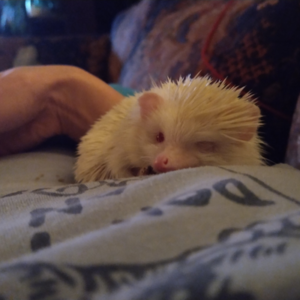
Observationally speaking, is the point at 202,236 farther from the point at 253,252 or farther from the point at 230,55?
the point at 230,55

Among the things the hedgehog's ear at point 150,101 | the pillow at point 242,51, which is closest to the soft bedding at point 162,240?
the hedgehog's ear at point 150,101

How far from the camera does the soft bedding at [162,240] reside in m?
0.32

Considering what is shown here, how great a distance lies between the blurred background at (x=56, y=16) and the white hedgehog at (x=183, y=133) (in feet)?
8.18

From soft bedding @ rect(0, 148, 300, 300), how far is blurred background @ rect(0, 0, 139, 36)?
2.81 metres

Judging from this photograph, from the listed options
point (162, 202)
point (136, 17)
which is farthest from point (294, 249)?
point (136, 17)

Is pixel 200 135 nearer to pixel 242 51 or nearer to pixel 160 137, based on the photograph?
pixel 160 137

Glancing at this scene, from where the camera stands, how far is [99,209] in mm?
448

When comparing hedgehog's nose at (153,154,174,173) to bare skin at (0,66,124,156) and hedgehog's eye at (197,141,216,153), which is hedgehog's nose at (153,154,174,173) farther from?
bare skin at (0,66,124,156)

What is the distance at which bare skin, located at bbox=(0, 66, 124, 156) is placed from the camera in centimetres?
88

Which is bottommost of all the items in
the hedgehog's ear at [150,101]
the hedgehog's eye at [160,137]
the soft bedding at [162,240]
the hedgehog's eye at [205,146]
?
the soft bedding at [162,240]

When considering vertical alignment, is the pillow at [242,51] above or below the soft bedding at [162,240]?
above

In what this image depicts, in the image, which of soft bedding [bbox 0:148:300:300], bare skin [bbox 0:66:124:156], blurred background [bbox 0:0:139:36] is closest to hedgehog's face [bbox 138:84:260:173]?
soft bedding [bbox 0:148:300:300]

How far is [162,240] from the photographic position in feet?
1.24

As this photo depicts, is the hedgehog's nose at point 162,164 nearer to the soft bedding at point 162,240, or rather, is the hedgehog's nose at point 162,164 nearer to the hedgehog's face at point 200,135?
the hedgehog's face at point 200,135
